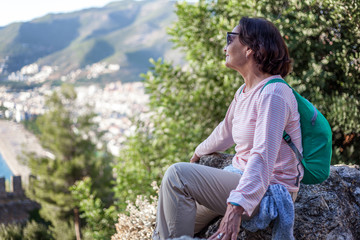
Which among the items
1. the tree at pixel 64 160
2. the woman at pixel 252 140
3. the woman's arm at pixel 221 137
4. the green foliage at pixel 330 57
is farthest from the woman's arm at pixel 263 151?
the tree at pixel 64 160

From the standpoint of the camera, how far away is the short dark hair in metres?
1.91

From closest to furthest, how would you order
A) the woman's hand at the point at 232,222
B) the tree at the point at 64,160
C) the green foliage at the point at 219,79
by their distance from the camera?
the woman's hand at the point at 232,222 < the green foliage at the point at 219,79 < the tree at the point at 64,160

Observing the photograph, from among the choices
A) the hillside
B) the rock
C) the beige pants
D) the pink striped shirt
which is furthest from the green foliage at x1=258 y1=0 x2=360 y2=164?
the hillside

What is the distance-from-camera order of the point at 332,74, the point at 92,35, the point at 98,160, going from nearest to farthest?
the point at 332,74
the point at 98,160
the point at 92,35

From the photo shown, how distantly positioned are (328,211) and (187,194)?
0.98 meters

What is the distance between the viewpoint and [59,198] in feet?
54.4

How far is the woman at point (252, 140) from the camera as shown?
1.76m

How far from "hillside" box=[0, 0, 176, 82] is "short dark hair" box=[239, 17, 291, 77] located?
1774 inches

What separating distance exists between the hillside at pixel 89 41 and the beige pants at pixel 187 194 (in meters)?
45.3

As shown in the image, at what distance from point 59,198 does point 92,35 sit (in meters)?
100

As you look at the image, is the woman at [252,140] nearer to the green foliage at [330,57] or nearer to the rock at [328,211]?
the rock at [328,211]

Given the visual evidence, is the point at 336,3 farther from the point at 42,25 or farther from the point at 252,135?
the point at 42,25

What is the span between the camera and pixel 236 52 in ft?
6.61

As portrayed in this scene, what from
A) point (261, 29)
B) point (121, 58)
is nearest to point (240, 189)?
point (261, 29)
